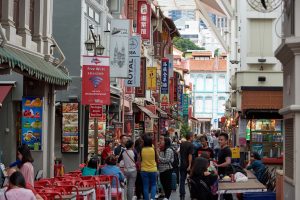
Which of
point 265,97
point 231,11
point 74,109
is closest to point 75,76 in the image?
point 74,109

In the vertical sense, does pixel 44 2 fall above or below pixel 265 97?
above

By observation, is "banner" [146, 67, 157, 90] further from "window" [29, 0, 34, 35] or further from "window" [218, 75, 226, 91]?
"window" [218, 75, 226, 91]

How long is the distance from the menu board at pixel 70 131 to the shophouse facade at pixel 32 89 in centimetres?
325

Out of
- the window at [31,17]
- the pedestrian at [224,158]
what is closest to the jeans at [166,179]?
the pedestrian at [224,158]

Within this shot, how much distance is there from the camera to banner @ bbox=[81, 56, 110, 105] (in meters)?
22.6

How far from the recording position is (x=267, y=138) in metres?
32.5

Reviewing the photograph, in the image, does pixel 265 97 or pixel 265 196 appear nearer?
pixel 265 196

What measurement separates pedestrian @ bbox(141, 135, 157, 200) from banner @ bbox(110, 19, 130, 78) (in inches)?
353

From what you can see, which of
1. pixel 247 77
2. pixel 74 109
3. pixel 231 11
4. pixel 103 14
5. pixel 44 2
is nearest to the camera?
pixel 44 2

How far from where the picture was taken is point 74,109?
27000 mm

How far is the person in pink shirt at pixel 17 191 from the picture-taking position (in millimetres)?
9562

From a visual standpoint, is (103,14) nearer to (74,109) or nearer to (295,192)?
(74,109)

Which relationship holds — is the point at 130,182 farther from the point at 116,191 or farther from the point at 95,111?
the point at 95,111

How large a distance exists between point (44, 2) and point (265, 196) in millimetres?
11996
